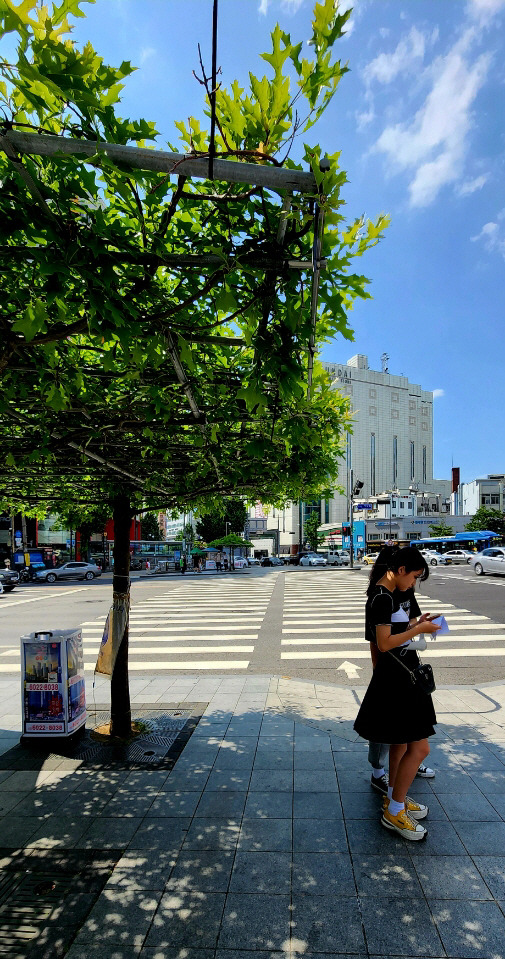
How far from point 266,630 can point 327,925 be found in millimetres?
10900

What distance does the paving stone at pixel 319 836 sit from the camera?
365cm

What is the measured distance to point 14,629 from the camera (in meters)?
15.0

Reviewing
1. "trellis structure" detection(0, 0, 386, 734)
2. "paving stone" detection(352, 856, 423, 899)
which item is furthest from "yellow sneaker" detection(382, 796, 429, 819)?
"trellis structure" detection(0, 0, 386, 734)

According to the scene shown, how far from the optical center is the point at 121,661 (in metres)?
5.90

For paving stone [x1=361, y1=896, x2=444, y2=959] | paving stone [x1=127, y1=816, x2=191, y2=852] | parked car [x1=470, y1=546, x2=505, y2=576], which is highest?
paving stone [x1=361, y1=896, x2=444, y2=959]

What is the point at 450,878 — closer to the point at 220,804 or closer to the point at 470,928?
the point at 470,928

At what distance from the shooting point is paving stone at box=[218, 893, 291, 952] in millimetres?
2820

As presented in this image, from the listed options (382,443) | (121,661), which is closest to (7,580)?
(121,661)

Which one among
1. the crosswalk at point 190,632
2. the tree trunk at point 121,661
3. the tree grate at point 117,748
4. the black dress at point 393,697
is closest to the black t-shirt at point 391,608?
the black dress at point 393,697

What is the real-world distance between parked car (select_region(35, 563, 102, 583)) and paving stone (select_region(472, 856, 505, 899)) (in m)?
35.8

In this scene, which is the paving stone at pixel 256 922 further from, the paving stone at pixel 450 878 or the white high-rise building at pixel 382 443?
the white high-rise building at pixel 382 443

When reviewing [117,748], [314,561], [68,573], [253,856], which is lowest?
[314,561]

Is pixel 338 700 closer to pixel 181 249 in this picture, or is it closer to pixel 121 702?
pixel 121 702

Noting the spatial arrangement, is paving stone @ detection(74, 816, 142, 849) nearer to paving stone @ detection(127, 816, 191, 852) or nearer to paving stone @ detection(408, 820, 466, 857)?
paving stone @ detection(127, 816, 191, 852)
